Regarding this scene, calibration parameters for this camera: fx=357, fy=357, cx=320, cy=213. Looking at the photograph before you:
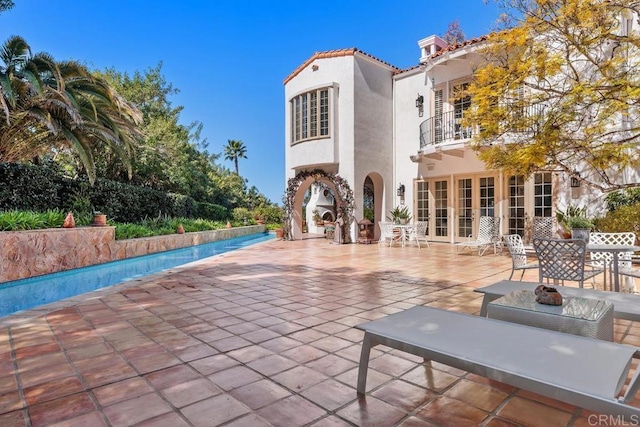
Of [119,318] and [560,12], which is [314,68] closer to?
[560,12]

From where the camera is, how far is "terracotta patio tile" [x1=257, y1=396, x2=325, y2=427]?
2334 millimetres

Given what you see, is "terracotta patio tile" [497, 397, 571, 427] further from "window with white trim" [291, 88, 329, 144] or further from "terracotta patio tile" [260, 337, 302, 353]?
"window with white trim" [291, 88, 329, 144]

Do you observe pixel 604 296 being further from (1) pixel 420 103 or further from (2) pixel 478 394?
(1) pixel 420 103

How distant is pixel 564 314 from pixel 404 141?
13.2m

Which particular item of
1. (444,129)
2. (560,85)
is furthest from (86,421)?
(444,129)

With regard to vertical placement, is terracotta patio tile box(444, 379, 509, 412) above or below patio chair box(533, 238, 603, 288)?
below

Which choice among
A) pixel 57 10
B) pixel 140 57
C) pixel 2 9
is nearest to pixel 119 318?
pixel 2 9

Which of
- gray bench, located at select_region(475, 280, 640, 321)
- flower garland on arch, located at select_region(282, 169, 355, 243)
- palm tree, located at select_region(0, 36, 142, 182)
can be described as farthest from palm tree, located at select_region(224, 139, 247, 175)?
gray bench, located at select_region(475, 280, 640, 321)

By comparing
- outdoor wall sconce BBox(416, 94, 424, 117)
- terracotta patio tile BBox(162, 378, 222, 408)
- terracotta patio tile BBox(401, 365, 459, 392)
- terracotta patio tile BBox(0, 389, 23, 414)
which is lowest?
terracotta patio tile BBox(401, 365, 459, 392)

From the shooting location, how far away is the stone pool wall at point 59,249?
802cm

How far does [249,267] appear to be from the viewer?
9.08 metres

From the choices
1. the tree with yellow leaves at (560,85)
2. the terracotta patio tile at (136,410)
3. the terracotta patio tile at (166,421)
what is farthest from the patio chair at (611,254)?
the terracotta patio tile at (136,410)

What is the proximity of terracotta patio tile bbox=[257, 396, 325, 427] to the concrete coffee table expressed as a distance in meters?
1.77

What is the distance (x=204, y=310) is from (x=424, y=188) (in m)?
11.7
